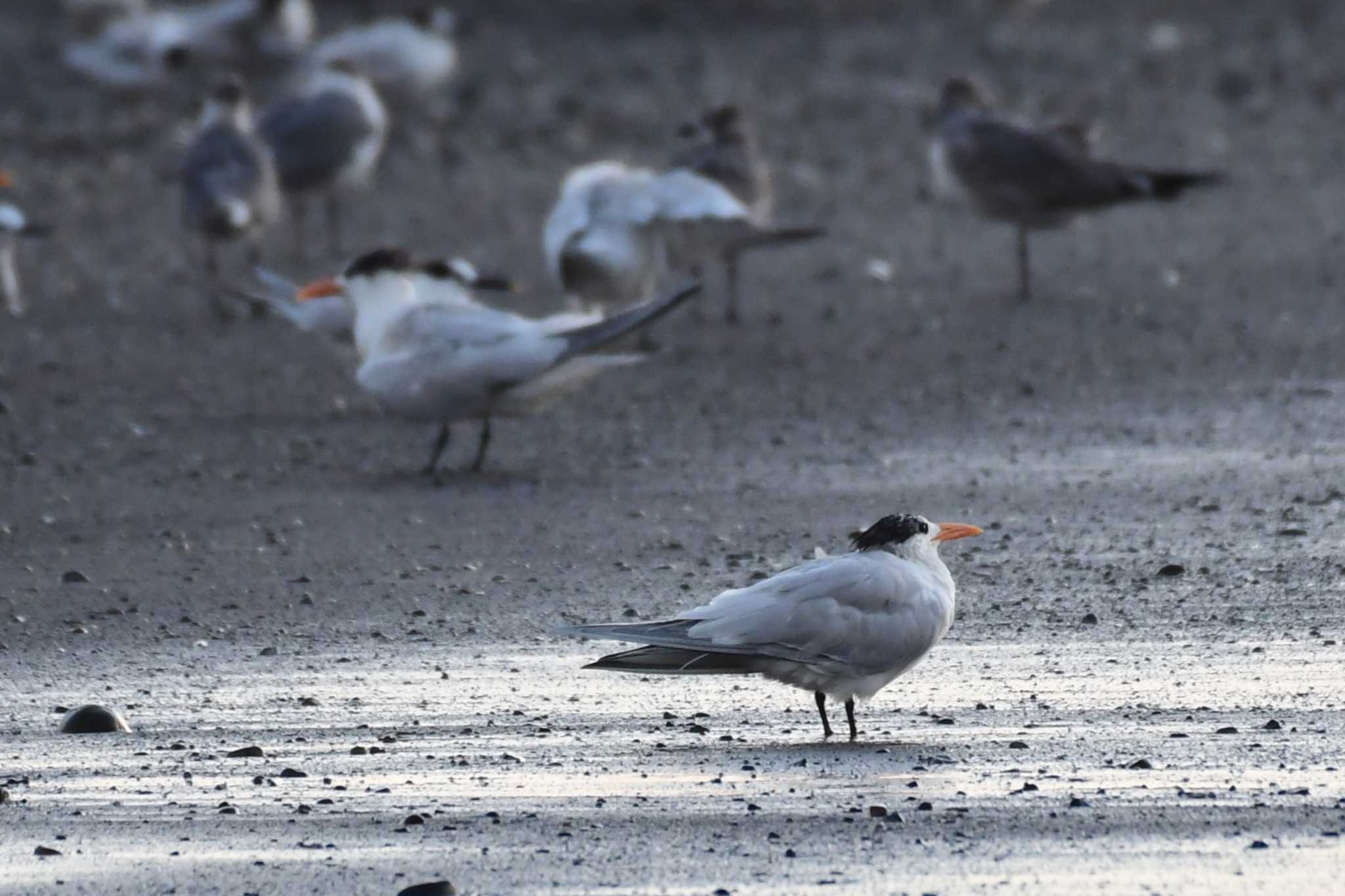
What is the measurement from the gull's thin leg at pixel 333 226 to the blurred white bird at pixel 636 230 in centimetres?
445

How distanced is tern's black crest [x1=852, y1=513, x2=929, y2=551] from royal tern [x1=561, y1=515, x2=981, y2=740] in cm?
13

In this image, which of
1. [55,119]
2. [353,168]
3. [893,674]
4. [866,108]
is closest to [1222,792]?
[893,674]

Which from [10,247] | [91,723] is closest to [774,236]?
[10,247]

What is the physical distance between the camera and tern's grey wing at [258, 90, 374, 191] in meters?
16.4

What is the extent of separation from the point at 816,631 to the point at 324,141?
38.8 ft

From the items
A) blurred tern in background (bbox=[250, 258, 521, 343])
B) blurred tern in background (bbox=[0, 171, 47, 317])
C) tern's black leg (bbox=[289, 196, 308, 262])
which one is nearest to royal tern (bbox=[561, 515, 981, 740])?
blurred tern in background (bbox=[250, 258, 521, 343])

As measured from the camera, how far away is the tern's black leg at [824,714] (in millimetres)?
5402

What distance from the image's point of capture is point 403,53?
73.6 feet

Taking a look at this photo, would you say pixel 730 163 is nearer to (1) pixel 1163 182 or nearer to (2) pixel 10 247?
(1) pixel 1163 182

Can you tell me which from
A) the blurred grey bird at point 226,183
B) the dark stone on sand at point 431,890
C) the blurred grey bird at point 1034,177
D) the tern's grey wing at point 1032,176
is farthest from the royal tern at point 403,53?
the dark stone on sand at point 431,890

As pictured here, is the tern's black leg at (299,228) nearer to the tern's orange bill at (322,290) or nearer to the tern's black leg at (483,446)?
the tern's orange bill at (322,290)

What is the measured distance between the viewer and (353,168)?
16.8 metres

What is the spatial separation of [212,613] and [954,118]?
26.7 ft

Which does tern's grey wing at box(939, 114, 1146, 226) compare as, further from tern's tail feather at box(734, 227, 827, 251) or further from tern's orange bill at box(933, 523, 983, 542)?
tern's orange bill at box(933, 523, 983, 542)
